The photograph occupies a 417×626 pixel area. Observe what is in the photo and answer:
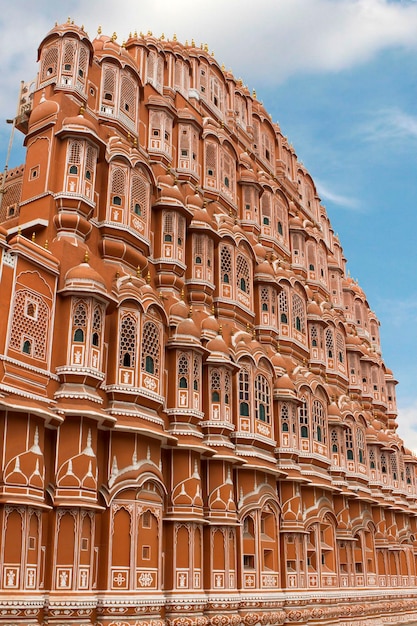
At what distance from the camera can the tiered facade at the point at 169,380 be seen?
744 inches

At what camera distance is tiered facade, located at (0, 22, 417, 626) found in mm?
18906

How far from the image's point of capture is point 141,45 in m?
33.0

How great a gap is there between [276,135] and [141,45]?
13685 millimetres

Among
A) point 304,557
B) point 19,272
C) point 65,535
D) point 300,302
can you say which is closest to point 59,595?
point 65,535

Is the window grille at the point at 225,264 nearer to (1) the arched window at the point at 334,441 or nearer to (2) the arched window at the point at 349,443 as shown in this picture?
(1) the arched window at the point at 334,441

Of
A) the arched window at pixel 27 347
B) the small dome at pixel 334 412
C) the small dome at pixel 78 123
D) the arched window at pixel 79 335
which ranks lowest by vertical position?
the arched window at pixel 27 347

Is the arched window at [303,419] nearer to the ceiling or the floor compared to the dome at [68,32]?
nearer to the floor

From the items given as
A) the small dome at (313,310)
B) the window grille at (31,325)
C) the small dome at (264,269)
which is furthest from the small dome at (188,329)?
the small dome at (313,310)

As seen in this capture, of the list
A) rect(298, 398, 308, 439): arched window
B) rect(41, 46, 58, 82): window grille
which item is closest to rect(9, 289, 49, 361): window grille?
rect(41, 46, 58, 82): window grille

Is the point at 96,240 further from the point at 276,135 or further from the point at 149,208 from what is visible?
the point at 276,135

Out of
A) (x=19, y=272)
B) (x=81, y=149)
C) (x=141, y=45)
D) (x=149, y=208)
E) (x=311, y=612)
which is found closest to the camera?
(x=19, y=272)

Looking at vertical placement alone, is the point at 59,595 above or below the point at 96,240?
below

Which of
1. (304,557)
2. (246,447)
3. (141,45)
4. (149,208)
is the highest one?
(141,45)

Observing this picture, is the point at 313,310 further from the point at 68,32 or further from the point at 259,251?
the point at 68,32
